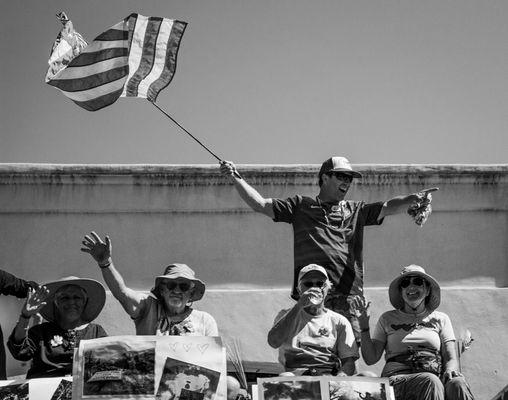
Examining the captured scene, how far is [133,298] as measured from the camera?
22.7ft

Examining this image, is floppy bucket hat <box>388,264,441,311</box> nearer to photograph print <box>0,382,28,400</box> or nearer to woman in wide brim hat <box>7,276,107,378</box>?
woman in wide brim hat <box>7,276,107,378</box>

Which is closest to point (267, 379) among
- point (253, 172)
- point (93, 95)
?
point (93, 95)

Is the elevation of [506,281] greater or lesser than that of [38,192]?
lesser

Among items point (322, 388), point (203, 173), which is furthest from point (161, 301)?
point (203, 173)

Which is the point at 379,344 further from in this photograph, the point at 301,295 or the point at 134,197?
the point at 134,197

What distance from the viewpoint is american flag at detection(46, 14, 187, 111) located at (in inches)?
353

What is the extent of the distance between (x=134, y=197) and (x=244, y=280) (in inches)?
66.6

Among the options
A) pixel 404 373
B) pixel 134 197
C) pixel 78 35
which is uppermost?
pixel 78 35

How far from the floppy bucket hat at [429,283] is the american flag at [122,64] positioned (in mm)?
3144

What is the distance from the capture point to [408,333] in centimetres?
710

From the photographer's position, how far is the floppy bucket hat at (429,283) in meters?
7.28

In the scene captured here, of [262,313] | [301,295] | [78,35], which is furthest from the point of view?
[262,313]

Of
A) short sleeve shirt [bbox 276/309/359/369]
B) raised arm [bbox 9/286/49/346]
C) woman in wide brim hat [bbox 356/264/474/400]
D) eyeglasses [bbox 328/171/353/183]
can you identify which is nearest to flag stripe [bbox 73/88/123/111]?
eyeglasses [bbox 328/171/353/183]

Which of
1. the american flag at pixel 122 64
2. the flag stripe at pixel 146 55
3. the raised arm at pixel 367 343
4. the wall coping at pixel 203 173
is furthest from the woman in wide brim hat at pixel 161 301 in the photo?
the wall coping at pixel 203 173
